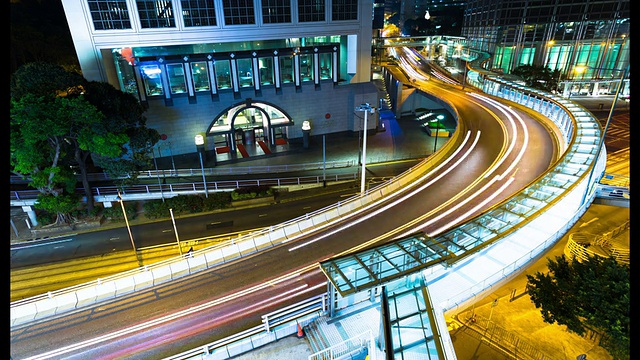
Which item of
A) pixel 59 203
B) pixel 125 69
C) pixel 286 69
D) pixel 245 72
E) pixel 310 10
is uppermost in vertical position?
pixel 310 10

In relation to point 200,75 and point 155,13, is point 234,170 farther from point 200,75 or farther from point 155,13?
point 155,13

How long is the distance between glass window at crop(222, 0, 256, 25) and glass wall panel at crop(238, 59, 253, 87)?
4851 millimetres

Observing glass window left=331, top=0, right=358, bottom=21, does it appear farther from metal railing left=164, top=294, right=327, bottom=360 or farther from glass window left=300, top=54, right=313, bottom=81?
metal railing left=164, top=294, right=327, bottom=360

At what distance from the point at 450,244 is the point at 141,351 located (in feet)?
52.5

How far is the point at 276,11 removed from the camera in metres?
44.6

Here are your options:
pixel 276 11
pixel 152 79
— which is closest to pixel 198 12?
pixel 276 11

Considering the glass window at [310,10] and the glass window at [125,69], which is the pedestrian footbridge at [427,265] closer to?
the glass window at [125,69]

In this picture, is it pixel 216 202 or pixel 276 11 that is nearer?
pixel 216 202

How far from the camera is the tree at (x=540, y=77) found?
57244 millimetres

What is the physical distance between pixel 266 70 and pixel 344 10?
13756mm

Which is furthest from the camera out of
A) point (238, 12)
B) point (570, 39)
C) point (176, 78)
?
point (570, 39)

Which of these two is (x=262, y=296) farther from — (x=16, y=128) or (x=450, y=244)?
(x=16, y=128)

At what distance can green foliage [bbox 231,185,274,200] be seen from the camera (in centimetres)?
3678

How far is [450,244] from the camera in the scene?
17.3m
